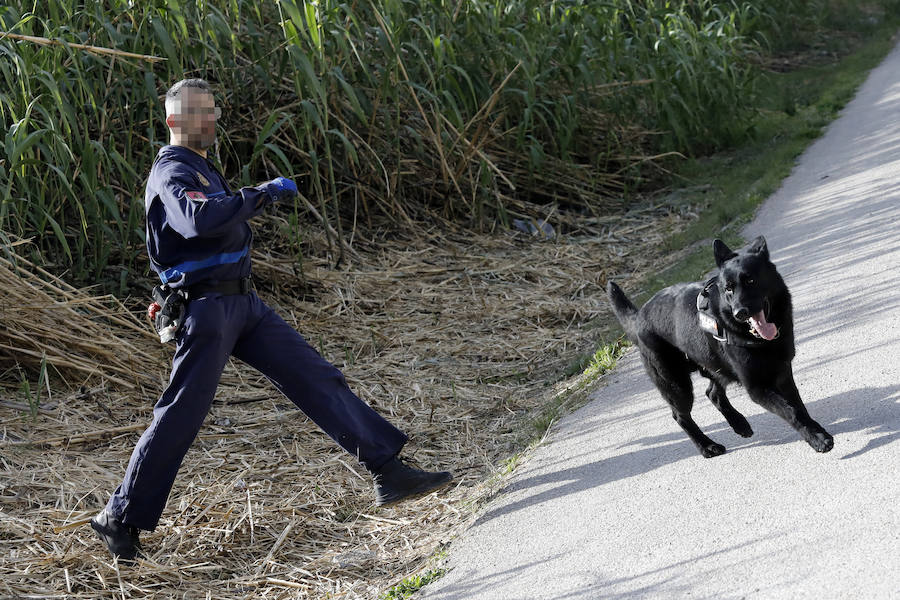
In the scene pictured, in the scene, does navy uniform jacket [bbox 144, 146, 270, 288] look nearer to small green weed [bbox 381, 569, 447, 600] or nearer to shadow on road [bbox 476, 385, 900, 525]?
small green weed [bbox 381, 569, 447, 600]

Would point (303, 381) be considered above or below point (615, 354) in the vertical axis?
above

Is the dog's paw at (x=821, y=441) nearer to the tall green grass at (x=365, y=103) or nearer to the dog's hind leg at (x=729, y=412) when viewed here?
the dog's hind leg at (x=729, y=412)

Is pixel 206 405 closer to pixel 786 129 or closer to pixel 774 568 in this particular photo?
pixel 774 568

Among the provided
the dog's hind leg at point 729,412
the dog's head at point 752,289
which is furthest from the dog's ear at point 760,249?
the dog's hind leg at point 729,412

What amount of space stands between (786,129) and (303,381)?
7814 mm

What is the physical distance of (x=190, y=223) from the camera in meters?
3.41

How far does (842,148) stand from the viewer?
8430 millimetres

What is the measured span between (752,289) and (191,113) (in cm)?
225

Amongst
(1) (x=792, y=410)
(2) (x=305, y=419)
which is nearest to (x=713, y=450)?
(1) (x=792, y=410)

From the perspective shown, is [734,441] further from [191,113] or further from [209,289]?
[191,113]

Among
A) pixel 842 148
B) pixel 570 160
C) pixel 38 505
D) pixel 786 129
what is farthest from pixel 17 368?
pixel 786 129

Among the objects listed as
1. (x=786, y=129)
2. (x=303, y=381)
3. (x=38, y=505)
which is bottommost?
(x=786, y=129)

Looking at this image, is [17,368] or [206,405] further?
[17,368]

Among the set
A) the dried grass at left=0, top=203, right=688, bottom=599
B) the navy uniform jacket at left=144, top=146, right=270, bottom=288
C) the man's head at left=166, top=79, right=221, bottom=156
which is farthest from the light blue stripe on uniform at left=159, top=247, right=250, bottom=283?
the dried grass at left=0, top=203, right=688, bottom=599
